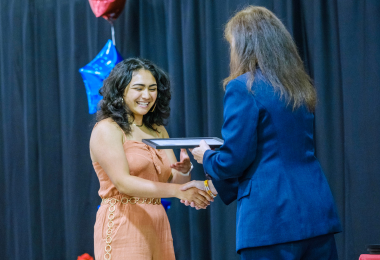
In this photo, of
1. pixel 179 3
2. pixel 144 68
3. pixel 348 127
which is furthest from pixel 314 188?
pixel 179 3

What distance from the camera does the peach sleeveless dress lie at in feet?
6.02

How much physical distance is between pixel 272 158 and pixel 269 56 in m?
0.34

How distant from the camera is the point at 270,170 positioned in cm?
130

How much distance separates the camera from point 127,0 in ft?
10.7

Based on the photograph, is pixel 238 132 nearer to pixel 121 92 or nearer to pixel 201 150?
pixel 201 150

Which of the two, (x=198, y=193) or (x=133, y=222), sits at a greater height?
(x=198, y=193)

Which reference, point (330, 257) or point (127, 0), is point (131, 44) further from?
point (330, 257)

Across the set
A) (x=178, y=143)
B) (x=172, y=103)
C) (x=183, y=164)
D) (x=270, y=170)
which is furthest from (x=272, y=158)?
(x=172, y=103)

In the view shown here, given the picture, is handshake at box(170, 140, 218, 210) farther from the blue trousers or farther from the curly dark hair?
the blue trousers

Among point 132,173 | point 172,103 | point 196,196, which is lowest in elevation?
point 196,196

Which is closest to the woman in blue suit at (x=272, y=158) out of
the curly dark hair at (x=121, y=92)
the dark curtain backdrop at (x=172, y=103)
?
the curly dark hair at (x=121, y=92)

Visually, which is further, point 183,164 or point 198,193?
point 183,164

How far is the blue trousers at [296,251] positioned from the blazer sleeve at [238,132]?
9.5 inches

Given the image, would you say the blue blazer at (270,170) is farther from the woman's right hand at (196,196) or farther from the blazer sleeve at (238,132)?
the woman's right hand at (196,196)
